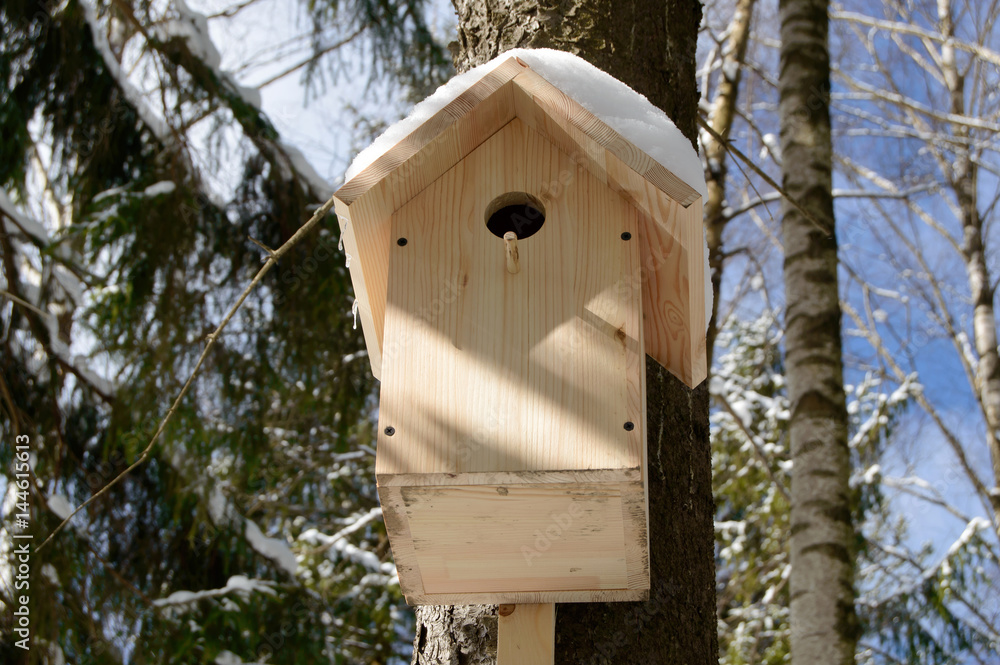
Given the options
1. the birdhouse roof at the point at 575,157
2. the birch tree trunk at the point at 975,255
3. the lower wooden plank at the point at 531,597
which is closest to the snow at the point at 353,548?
the lower wooden plank at the point at 531,597

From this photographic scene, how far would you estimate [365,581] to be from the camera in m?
5.76

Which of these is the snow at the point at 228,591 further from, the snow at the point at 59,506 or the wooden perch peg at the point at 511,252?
the wooden perch peg at the point at 511,252

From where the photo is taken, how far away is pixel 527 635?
149cm

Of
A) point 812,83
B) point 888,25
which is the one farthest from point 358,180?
point 888,25

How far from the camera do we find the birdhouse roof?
1521mm

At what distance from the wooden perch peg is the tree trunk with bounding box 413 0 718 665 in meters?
0.46

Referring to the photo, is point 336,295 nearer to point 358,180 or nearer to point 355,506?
point 358,180

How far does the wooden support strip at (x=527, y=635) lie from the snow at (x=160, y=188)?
291cm

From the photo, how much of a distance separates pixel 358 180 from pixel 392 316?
25 centimetres

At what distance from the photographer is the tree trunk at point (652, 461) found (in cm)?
158

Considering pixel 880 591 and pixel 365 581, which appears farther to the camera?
pixel 880 591

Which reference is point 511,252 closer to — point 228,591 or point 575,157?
point 575,157

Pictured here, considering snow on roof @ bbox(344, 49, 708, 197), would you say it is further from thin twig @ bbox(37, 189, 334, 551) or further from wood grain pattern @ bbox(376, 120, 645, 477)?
thin twig @ bbox(37, 189, 334, 551)

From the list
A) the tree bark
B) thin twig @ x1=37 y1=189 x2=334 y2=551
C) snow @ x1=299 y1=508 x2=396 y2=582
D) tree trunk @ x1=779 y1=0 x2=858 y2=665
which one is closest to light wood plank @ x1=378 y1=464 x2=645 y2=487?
thin twig @ x1=37 y1=189 x2=334 y2=551
